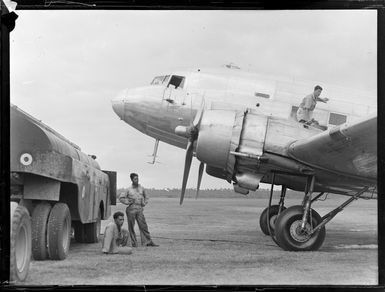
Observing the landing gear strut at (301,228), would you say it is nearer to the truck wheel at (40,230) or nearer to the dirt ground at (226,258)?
the dirt ground at (226,258)

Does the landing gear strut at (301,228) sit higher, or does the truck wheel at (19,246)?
the truck wheel at (19,246)

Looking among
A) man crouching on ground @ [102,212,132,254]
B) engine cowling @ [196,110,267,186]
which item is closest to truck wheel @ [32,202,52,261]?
man crouching on ground @ [102,212,132,254]

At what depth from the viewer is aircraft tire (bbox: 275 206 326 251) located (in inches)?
385

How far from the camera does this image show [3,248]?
6312 mm

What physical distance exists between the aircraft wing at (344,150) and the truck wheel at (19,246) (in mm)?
4611

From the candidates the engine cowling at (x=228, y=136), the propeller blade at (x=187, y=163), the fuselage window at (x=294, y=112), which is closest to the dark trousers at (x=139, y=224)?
the propeller blade at (x=187, y=163)

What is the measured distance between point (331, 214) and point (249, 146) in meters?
1.95

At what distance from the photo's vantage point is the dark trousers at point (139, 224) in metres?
9.91

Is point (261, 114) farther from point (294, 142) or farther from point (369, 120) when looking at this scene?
point (369, 120)

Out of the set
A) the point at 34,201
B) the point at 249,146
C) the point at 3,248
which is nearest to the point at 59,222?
the point at 34,201

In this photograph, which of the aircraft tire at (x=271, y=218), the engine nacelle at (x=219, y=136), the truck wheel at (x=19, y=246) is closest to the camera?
the truck wheel at (x=19, y=246)

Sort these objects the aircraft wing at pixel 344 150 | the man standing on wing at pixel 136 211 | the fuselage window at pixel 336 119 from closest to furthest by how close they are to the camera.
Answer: the aircraft wing at pixel 344 150 → the man standing on wing at pixel 136 211 → the fuselage window at pixel 336 119

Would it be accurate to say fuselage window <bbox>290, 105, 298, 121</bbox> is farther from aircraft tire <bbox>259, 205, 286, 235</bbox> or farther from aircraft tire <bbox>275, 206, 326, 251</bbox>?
aircraft tire <bbox>259, 205, 286, 235</bbox>

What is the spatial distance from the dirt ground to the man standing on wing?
0.26 m
